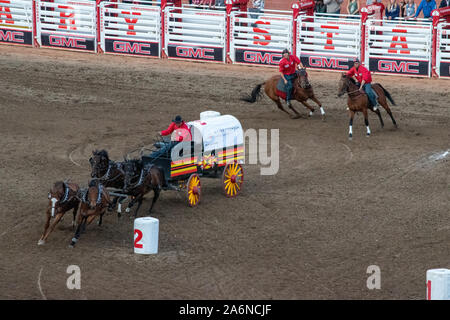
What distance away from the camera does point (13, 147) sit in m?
22.1

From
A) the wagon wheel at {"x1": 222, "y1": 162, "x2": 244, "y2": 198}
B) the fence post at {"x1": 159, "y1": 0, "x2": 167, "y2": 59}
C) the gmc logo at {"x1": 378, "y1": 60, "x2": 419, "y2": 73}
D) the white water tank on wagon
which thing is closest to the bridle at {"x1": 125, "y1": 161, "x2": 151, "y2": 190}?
the white water tank on wagon

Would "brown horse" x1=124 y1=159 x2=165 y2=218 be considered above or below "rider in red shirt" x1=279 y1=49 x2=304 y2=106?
below

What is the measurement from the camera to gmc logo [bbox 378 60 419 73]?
29.6 m

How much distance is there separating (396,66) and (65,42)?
13024mm

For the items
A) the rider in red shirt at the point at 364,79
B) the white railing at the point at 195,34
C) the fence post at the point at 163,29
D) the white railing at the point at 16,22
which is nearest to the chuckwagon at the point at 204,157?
the rider in red shirt at the point at 364,79

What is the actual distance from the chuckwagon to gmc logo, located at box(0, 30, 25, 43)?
17840mm

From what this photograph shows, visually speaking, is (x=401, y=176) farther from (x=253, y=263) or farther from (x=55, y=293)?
(x=55, y=293)

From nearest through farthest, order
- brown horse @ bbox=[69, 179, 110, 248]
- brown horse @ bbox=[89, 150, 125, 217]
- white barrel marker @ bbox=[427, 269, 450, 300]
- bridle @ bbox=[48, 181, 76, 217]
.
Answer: white barrel marker @ bbox=[427, 269, 450, 300] < bridle @ bbox=[48, 181, 76, 217] < brown horse @ bbox=[69, 179, 110, 248] < brown horse @ bbox=[89, 150, 125, 217]

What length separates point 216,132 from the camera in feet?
60.2

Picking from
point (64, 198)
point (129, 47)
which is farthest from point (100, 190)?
point (129, 47)

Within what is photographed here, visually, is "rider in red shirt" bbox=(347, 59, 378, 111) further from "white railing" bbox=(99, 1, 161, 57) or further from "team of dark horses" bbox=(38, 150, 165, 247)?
"white railing" bbox=(99, 1, 161, 57)

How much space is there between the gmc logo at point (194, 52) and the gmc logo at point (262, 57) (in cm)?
137

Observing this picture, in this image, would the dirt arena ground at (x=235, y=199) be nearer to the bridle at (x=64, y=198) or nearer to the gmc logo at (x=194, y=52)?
the bridle at (x=64, y=198)

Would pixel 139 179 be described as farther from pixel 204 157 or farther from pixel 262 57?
pixel 262 57
